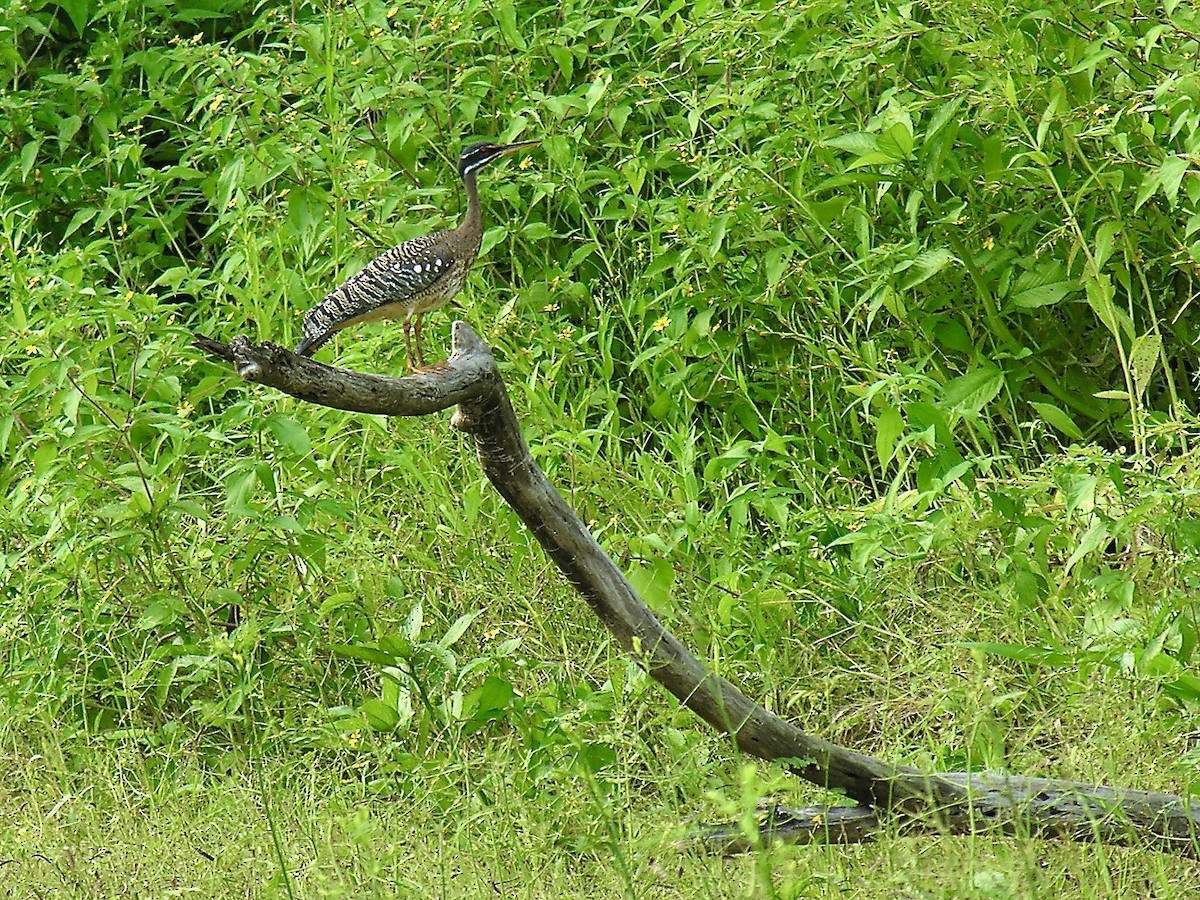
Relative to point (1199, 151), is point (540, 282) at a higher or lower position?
lower

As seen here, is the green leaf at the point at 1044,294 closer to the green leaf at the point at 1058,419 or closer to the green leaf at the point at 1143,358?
the green leaf at the point at 1058,419

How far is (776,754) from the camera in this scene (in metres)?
3.49

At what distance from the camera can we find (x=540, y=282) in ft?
19.0

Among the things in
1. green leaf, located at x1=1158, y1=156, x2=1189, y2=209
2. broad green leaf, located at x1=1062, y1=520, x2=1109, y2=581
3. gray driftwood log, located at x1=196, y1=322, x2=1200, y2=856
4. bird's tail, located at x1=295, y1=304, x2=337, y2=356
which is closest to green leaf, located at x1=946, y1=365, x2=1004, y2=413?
green leaf, located at x1=1158, y1=156, x2=1189, y2=209

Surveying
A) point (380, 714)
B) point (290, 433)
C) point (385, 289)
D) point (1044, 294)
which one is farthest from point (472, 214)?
point (1044, 294)

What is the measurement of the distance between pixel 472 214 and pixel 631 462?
1.09m

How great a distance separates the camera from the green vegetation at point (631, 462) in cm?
385

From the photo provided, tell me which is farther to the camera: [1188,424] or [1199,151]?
[1199,151]

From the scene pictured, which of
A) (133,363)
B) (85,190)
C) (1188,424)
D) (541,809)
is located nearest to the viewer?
(541,809)

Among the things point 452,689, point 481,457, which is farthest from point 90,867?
point 481,457

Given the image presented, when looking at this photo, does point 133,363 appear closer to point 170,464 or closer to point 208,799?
point 170,464

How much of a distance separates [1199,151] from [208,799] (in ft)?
11.1

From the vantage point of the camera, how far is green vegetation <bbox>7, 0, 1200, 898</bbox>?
3.85m

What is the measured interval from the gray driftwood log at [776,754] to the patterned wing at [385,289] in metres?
0.82
